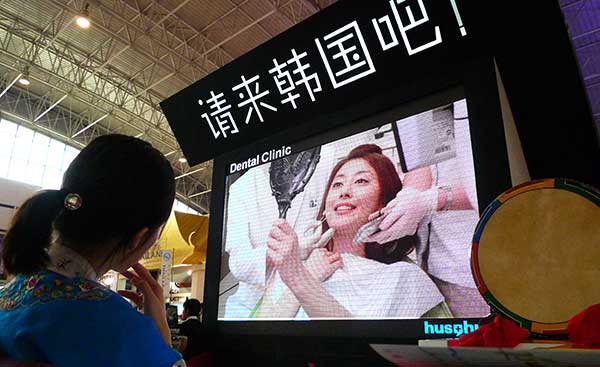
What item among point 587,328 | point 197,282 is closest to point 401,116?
point 587,328

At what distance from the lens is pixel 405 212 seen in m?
1.95

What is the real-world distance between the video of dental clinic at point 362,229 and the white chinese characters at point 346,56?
28 cm

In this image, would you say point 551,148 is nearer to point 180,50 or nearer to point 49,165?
point 180,50

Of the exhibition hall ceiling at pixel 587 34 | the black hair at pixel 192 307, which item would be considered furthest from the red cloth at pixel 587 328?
the exhibition hall ceiling at pixel 587 34

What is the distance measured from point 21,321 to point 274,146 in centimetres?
197

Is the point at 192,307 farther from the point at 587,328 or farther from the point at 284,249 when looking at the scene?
the point at 587,328

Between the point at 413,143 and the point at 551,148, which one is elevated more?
the point at 413,143

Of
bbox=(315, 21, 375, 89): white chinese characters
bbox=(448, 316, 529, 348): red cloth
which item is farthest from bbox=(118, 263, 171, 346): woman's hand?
bbox=(315, 21, 375, 89): white chinese characters

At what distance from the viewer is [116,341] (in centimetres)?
69

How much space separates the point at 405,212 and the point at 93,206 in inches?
53.9

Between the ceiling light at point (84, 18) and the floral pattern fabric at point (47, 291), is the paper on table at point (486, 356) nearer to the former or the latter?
the floral pattern fabric at point (47, 291)

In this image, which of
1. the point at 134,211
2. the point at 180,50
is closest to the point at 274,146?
the point at 134,211

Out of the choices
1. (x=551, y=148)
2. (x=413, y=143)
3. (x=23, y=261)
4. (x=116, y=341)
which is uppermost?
(x=413, y=143)

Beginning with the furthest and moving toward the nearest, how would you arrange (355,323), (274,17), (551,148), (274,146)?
(274,17) → (274,146) → (355,323) → (551,148)
